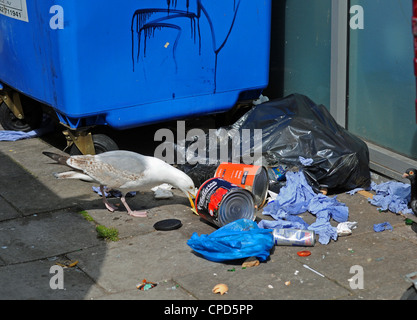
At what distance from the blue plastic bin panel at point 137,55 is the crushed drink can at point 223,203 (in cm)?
123

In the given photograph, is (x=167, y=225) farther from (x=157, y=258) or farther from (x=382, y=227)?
(x=382, y=227)

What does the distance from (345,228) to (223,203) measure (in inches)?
35.9

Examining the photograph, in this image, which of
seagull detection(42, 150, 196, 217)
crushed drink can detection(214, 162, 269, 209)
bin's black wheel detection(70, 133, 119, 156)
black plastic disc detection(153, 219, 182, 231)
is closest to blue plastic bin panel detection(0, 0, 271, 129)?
bin's black wheel detection(70, 133, 119, 156)

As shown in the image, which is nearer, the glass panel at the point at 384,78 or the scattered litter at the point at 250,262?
the scattered litter at the point at 250,262

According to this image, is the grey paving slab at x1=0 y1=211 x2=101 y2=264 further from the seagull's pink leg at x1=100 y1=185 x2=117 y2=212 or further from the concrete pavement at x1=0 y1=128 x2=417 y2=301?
the seagull's pink leg at x1=100 y1=185 x2=117 y2=212

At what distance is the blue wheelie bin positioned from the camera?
5336 millimetres

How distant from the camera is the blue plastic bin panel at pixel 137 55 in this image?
533cm

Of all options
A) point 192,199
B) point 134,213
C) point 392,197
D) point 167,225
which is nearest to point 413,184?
point 392,197

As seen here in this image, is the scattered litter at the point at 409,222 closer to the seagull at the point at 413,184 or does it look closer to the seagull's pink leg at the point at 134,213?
the seagull at the point at 413,184

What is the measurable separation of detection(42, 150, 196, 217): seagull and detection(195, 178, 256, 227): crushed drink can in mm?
307

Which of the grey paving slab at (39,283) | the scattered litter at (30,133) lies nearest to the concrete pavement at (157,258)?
the grey paving slab at (39,283)

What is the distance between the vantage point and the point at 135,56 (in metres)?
5.55

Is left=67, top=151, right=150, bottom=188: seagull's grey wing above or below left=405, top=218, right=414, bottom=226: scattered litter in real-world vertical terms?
above
